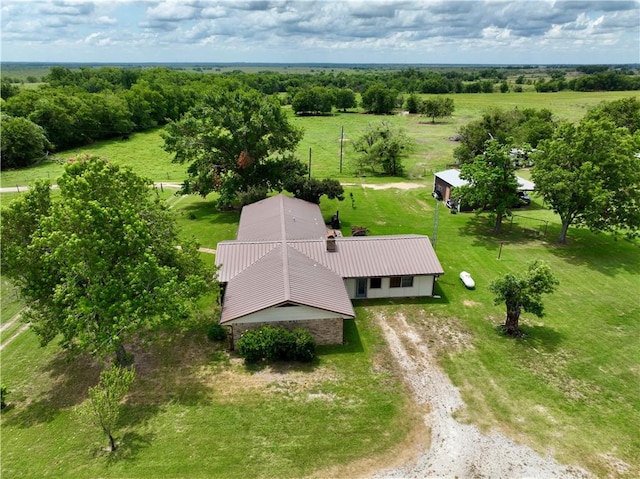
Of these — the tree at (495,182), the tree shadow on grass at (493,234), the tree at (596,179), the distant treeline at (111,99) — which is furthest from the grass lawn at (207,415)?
the distant treeline at (111,99)

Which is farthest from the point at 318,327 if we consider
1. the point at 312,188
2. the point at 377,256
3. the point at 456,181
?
the point at 456,181

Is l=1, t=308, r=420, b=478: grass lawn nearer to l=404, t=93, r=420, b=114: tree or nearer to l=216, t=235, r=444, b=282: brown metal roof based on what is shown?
l=216, t=235, r=444, b=282: brown metal roof

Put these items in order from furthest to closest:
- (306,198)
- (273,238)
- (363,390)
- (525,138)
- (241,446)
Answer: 1. (525,138)
2. (306,198)
3. (273,238)
4. (363,390)
5. (241,446)

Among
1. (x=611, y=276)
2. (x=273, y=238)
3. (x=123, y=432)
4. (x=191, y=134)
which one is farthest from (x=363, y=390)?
(x=191, y=134)

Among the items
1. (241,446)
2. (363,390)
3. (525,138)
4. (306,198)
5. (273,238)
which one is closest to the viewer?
(241,446)

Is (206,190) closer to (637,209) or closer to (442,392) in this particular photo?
(442,392)

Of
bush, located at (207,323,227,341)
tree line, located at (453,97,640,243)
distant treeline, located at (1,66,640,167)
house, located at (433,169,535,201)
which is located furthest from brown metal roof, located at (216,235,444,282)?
distant treeline, located at (1,66,640,167)

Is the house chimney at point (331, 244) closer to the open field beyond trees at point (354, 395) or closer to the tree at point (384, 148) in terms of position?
the open field beyond trees at point (354, 395)
